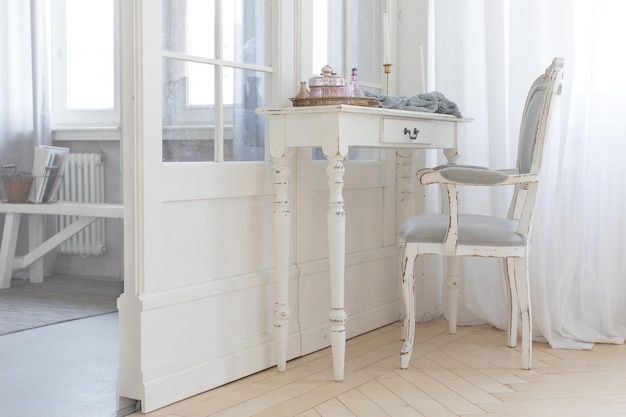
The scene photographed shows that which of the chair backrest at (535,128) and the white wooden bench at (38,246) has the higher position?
the chair backrest at (535,128)

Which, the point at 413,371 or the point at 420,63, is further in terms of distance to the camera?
the point at 420,63

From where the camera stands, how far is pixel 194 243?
2473mm

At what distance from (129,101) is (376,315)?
1.55 meters

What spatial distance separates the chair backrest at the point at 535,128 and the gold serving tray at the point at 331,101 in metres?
0.56

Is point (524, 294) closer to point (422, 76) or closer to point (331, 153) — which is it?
point (331, 153)

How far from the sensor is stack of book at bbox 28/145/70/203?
14.6 feet

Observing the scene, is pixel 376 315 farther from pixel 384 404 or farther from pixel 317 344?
pixel 384 404

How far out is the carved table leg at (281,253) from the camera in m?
2.64

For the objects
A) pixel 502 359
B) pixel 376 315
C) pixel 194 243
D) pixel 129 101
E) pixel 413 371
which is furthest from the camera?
pixel 376 315

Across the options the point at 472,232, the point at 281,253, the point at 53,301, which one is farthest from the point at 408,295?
the point at 53,301

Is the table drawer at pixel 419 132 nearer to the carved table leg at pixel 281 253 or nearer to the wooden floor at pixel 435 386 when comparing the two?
the carved table leg at pixel 281 253

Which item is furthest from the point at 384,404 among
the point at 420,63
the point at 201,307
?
the point at 420,63

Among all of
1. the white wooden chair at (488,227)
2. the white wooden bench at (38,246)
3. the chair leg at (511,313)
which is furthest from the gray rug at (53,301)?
the chair leg at (511,313)

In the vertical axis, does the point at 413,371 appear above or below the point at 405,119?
below
